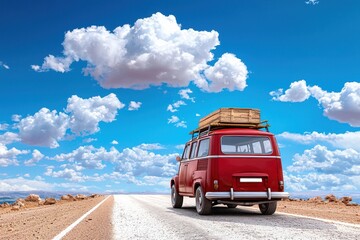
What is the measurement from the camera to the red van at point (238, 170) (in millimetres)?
10438

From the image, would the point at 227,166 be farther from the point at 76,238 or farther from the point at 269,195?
the point at 76,238

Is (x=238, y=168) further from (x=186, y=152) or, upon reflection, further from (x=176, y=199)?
(x=176, y=199)

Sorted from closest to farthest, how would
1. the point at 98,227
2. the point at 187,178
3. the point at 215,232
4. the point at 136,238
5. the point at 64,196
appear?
the point at 136,238 < the point at 215,232 < the point at 98,227 < the point at 187,178 < the point at 64,196

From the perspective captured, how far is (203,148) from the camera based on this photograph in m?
11.5

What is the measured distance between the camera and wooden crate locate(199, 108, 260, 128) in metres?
11.6

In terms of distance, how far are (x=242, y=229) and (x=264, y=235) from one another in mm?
833

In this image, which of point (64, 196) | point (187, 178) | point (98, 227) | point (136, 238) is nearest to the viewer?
point (136, 238)

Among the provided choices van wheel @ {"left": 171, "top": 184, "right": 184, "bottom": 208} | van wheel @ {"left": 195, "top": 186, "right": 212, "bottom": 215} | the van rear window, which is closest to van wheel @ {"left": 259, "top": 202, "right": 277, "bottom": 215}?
the van rear window

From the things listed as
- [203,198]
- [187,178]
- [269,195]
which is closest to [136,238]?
[203,198]

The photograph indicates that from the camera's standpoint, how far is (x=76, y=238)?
264 inches

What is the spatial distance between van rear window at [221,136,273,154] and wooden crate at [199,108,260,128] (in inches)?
28.9

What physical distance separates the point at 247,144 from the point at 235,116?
965 millimetres

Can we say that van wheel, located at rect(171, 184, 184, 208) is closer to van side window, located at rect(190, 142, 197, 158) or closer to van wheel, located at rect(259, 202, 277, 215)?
van side window, located at rect(190, 142, 197, 158)

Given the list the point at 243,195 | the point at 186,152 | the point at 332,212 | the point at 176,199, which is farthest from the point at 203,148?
the point at 332,212
